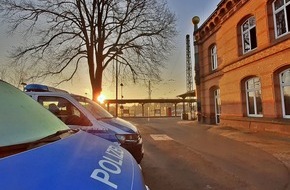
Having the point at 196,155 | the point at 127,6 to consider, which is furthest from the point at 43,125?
the point at 127,6

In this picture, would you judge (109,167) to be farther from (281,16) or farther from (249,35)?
(249,35)

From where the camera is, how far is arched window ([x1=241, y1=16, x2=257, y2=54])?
16344 mm

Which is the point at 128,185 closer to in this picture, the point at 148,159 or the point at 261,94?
the point at 148,159

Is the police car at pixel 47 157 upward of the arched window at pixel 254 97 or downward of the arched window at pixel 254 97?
downward

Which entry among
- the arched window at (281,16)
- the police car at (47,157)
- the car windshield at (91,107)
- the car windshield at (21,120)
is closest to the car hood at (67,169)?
the police car at (47,157)

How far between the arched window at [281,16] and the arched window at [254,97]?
311 cm

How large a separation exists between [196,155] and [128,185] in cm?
775

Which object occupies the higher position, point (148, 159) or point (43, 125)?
point (43, 125)

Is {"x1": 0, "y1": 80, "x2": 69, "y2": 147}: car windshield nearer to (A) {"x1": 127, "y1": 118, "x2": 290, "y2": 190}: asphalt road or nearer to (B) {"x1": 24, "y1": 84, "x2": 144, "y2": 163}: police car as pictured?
(B) {"x1": 24, "y1": 84, "x2": 144, "y2": 163}: police car

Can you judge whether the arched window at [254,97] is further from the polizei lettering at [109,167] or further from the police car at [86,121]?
the polizei lettering at [109,167]

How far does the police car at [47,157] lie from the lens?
4.87ft

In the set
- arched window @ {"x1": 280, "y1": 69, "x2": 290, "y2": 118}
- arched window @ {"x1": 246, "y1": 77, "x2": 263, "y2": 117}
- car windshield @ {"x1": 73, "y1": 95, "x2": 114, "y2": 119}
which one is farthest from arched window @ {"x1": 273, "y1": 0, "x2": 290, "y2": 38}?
car windshield @ {"x1": 73, "y1": 95, "x2": 114, "y2": 119}

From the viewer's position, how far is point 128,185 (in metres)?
1.89

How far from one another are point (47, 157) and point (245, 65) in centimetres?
1647
